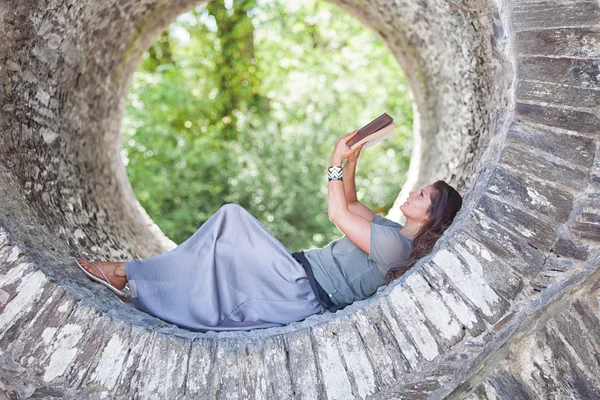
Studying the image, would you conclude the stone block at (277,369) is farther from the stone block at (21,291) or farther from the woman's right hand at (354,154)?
the woman's right hand at (354,154)

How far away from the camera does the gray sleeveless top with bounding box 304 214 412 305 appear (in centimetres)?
287

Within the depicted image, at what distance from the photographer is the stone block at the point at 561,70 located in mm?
2293

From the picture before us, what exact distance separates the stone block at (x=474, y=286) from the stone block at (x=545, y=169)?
35 centimetres

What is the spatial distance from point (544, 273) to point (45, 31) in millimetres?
2235

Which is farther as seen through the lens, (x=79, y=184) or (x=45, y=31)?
(x=79, y=184)

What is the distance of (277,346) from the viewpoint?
92.2 inches

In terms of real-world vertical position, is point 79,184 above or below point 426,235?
below

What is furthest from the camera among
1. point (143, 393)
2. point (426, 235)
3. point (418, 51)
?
point (418, 51)

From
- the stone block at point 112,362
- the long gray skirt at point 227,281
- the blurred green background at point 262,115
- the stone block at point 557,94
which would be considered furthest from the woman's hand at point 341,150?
the blurred green background at point 262,115

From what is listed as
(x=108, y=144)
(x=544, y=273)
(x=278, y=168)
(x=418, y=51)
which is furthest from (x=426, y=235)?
(x=278, y=168)

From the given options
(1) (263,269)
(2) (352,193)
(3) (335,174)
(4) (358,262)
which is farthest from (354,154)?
(1) (263,269)

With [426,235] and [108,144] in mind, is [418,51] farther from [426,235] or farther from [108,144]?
[108,144]

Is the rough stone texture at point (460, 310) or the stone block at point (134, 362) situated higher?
the rough stone texture at point (460, 310)

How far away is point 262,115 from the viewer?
10070 millimetres
